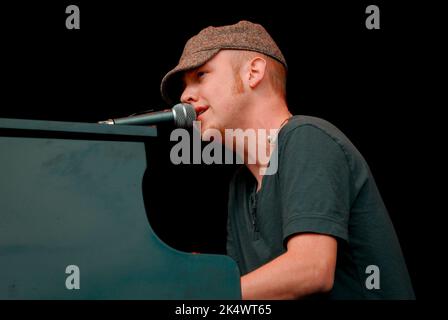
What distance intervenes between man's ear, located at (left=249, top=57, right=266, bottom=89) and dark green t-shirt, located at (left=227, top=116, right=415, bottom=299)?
0.78ft

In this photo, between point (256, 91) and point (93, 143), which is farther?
point (256, 91)

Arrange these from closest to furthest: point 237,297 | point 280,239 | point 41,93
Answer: point 237,297 < point 280,239 < point 41,93

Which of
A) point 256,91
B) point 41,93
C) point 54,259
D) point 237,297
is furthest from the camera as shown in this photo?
point 41,93

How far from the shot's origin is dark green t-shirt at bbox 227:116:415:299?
1.34 meters

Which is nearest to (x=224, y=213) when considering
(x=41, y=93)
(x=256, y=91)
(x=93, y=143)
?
(x=256, y=91)

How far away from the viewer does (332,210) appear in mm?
1340

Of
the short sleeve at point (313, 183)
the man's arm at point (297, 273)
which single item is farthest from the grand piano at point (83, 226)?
the short sleeve at point (313, 183)

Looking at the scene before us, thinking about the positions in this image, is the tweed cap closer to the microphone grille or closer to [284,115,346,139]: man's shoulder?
the microphone grille

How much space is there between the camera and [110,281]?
3.58 ft

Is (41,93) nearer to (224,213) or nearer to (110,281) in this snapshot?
(224,213)

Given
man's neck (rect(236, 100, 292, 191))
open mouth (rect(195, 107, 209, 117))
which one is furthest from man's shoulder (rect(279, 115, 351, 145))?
open mouth (rect(195, 107, 209, 117))

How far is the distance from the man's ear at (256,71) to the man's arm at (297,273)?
2.07 ft

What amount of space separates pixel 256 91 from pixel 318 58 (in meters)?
0.60

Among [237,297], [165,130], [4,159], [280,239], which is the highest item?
[165,130]
